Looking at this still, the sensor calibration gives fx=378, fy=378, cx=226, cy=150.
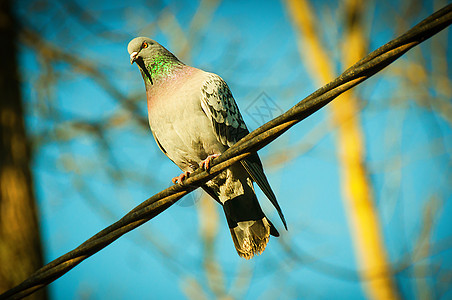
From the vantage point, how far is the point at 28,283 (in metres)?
2.09

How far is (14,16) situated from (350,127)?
20.1 ft

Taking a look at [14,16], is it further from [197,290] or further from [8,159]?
[197,290]

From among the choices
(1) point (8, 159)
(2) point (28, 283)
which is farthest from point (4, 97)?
(2) point (28, 283)

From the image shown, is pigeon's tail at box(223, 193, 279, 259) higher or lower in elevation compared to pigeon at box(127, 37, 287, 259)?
lower

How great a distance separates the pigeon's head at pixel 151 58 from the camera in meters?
3.36

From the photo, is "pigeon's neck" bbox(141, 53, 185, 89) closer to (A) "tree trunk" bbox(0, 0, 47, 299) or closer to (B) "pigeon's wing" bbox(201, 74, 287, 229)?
(B) "pigeon's wing" bbox(201, 74, 287, 229)

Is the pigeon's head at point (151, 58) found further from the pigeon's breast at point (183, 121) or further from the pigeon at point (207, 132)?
the pigeon's breast at point (183, 121)

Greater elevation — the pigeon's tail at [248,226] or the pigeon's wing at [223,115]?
the pigeon's wing at [223,115]

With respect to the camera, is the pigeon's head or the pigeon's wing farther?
the pigeon's head

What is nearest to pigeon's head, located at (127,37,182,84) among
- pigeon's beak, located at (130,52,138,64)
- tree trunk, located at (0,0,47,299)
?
pigeon's beak, located at (130,52,138,64)

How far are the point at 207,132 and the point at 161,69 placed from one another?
2.60 ft

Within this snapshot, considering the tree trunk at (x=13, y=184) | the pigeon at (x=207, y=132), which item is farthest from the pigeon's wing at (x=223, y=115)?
the tree trunk at (x=13, y=184)

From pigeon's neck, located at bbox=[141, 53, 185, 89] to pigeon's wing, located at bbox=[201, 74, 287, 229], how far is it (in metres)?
0.38

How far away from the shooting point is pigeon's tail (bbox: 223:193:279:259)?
310cm
